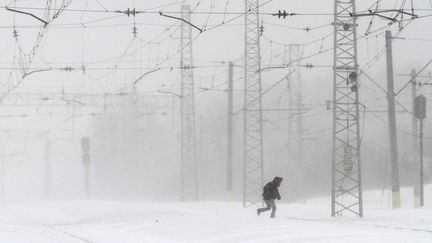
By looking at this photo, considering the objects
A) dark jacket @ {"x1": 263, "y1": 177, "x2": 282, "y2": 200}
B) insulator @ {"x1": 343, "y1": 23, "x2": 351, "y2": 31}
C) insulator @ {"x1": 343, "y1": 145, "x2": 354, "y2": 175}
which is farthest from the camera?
insulator @ {"x1": 343, "y1": 145, "x2": 354, "y2": 175}

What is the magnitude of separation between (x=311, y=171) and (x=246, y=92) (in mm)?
39518

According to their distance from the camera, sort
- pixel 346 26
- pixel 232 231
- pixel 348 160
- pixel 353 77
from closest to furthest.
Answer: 1. pixel 232 231
2. pixel 353 77
3. pixel 346 26
4. pixel 348 160

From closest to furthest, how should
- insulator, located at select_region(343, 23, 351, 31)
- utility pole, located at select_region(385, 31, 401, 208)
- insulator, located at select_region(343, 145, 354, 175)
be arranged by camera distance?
insulator, located at select_region(343, 23, 351, 31)
insulator, located at select_region(343, 145, 354, 175)
utility pole, located at select_region(385, 31, 401, 208)

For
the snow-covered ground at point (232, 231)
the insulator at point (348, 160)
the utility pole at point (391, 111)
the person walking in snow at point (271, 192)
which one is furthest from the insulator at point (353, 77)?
the utility pole at point (391, 111)

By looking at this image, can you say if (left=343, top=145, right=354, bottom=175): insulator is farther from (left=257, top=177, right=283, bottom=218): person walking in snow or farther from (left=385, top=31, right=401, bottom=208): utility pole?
(left=385, top=31, right=401, bottom=208): utility pole

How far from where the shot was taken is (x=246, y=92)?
3797 centimetres

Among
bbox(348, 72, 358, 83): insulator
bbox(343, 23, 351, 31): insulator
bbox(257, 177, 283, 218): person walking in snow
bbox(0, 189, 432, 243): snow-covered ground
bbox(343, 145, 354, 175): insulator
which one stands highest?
bbox(343, 23, 351, 31): insulator

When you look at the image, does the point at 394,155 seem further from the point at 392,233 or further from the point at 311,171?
the point at 311,171

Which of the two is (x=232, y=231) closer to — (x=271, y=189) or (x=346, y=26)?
(x=271, y=189)

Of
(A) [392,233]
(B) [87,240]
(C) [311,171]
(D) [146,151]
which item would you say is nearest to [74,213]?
(B) [87,240]

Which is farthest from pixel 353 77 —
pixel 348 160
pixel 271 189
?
pixel 271 189

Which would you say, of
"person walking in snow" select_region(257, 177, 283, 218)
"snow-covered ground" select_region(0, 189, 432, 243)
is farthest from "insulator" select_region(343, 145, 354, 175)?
"person walking in snow" select_region(257, 177, 283, 218)

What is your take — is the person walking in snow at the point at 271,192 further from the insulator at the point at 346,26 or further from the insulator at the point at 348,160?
the insulator at the point at 346,26

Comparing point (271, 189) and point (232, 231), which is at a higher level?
point (271, 189)
